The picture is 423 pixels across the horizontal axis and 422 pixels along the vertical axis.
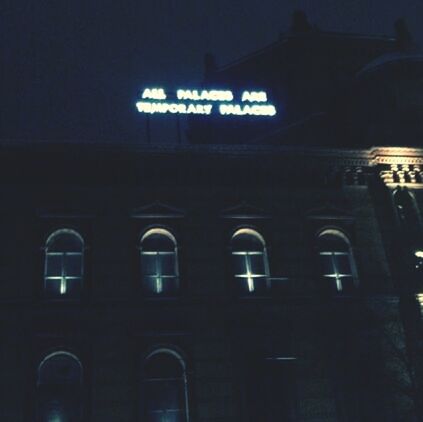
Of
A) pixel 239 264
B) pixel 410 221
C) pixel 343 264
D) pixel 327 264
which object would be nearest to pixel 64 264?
pixel 239 264

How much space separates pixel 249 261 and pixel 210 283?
1.72 metres

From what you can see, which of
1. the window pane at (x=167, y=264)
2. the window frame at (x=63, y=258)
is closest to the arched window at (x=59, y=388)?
the window frame at (x=63, y=258)

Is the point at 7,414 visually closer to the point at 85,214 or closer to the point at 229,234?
the point at 85,214

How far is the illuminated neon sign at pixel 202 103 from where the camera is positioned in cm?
2241

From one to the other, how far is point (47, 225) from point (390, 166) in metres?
12.8

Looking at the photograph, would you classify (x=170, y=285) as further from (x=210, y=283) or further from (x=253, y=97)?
(x=253, y=97)

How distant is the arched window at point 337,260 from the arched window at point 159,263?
532cm

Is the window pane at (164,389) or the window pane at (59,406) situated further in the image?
the window pane at (164,389)

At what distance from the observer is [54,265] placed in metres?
17.9

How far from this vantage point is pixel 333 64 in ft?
95.2

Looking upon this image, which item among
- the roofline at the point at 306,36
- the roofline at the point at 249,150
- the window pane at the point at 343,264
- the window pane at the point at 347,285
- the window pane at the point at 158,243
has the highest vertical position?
the roofline at the point at 306,36

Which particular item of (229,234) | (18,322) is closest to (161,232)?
(229,234)

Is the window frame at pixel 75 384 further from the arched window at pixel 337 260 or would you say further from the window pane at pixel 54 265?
the arched window at pixel 337 260

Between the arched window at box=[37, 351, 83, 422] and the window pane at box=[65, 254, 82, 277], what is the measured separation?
8.38 ft
